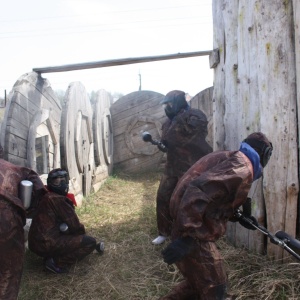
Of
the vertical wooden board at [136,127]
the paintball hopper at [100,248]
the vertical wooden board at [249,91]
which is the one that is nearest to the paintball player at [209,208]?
the vertical wooden board at [249,91]

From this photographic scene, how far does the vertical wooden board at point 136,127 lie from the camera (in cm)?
932

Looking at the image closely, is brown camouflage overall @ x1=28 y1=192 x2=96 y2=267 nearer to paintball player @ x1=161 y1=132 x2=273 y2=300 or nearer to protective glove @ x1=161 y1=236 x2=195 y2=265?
paintball player @ x1=161 y1=132 x2=273 y2=300

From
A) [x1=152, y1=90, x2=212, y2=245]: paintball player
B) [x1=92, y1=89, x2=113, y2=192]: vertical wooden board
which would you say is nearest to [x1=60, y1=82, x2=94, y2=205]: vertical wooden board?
[x1=92, y1=89, x2=113, y2=192]: vertical wooden board

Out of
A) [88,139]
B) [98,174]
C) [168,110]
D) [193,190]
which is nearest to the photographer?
[193,190]

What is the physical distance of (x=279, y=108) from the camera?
139 inches

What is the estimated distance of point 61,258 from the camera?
3.99m

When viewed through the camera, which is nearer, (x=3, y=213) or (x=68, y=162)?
(x=3, y=213)

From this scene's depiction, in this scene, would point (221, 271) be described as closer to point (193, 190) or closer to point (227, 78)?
point (193, 190)

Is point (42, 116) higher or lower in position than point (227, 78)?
lower

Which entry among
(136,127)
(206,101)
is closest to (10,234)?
(206,101)

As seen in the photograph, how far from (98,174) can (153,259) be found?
3907 mm

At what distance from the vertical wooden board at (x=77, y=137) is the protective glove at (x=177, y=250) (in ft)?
11.5

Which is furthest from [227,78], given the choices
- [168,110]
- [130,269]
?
[130,269]

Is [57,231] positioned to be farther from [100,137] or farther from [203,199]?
[100,137]
